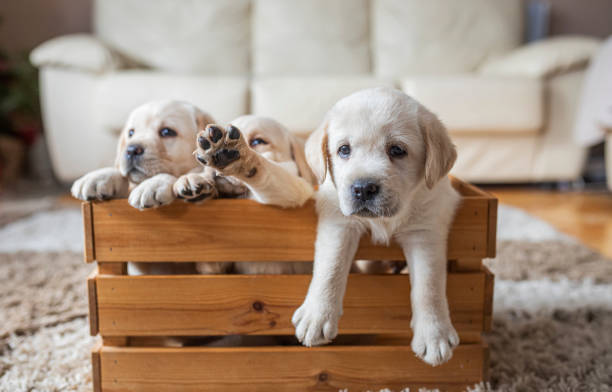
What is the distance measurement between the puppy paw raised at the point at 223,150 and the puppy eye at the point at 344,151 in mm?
225

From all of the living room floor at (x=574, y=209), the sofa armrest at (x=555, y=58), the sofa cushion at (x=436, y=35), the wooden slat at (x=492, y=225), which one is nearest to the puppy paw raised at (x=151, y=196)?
the wooden slat at (x=492, y=225)

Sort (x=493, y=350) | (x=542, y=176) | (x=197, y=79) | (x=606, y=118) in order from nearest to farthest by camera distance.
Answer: (x=493, y=350) → (x=606, y=118) → (x=197, y=79) → (x=542, y=176)

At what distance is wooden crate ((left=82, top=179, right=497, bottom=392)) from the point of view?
40.1 inches

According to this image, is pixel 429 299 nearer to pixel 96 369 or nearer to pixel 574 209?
pixel 96 369

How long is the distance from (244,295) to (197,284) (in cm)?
11

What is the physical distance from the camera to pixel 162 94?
307 cm

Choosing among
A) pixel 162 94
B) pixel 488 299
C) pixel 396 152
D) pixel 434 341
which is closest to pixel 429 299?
pixel 434 341

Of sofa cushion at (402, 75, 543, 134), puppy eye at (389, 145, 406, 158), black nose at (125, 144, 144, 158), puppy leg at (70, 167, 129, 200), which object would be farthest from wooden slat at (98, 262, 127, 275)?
sofa cushion at (402, 75, 543, 134)

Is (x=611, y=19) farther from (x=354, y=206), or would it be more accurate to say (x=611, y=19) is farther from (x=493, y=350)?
(x=354, y=206)

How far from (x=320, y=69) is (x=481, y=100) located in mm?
1408

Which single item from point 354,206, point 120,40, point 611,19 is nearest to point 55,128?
point 120,40

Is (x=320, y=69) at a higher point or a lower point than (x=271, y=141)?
higher

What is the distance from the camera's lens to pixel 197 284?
1038 millimetres

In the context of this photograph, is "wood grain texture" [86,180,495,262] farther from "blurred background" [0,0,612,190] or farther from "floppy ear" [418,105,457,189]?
"blurred background" [0,0,612,190]
